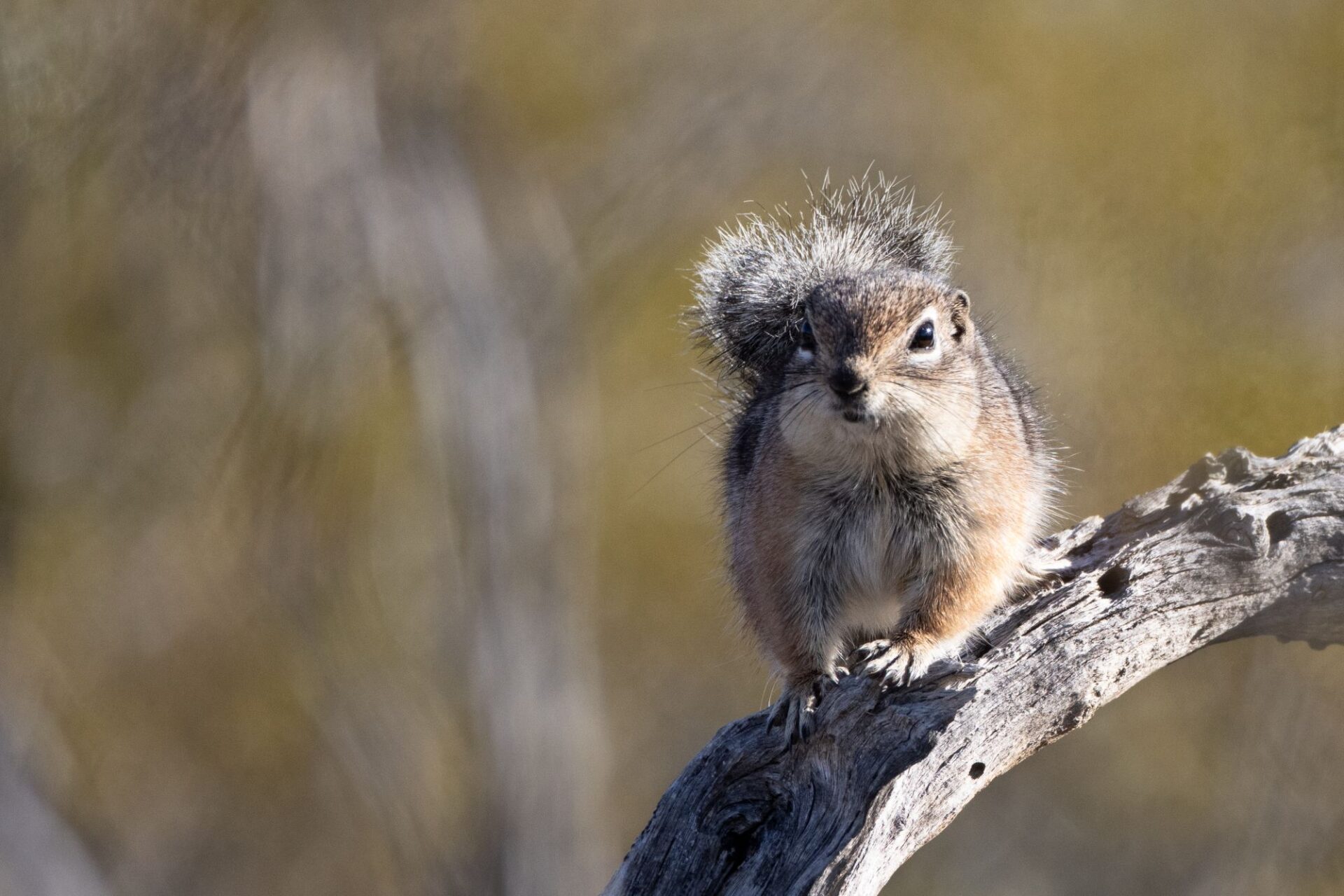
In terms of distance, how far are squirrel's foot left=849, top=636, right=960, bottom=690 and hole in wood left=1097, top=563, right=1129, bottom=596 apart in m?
0.55

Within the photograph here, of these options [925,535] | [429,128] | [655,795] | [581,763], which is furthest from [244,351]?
[925,535]

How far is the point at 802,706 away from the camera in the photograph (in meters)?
3.74

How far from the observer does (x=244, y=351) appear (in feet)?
31.4

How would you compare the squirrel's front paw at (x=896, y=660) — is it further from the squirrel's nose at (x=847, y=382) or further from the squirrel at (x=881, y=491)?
the squirrel's nose at (x=847, y=382)

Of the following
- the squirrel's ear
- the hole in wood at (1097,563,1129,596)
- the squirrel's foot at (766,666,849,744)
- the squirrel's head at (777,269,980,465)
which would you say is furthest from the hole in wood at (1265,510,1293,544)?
the squirrel's foot at (766,666,849,744)

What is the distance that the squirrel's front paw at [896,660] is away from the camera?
145 inches

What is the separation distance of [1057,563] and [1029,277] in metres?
3.71

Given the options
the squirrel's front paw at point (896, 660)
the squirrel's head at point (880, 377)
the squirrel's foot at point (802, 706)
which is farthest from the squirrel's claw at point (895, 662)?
the squirrel's head at point (880, 377)

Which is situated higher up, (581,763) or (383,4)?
(383,4)

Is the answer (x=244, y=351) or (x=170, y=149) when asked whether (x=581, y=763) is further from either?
(x=170, y=149)

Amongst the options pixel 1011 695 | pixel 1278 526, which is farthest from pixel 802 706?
pixel 1278 526

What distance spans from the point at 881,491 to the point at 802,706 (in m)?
0.75

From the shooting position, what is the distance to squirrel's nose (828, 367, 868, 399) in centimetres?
352

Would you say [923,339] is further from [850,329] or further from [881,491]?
[881,491]
